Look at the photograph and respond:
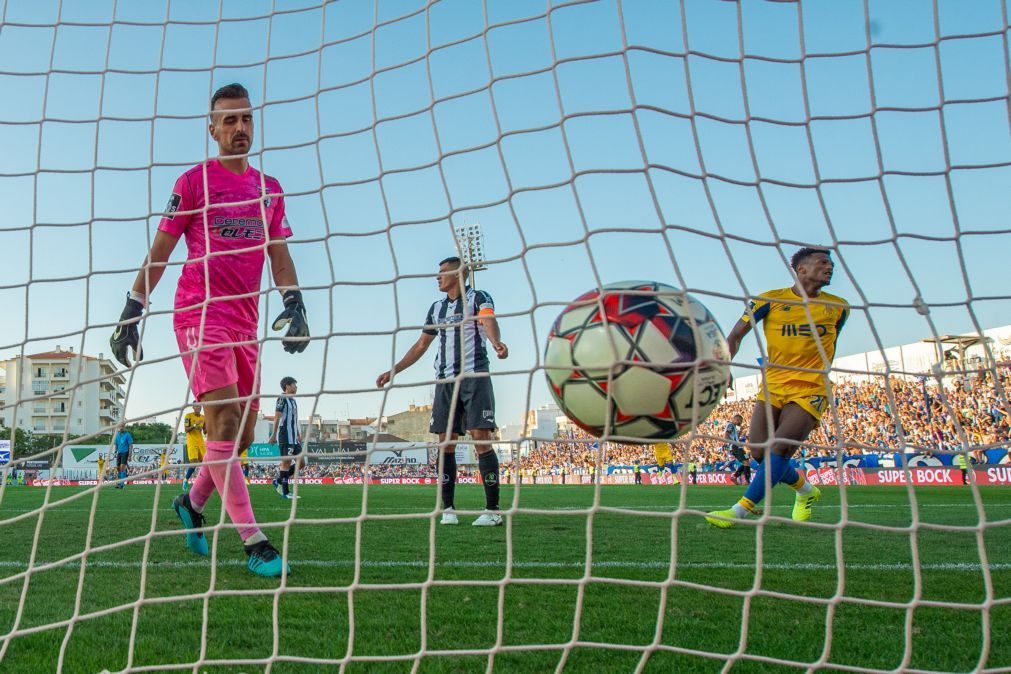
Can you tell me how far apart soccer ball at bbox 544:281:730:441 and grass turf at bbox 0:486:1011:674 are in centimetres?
44

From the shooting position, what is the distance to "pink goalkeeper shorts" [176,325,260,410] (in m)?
3.28

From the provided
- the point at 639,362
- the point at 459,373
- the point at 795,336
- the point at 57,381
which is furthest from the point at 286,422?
the point at 639,362

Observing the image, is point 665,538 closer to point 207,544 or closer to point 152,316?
point 207,544

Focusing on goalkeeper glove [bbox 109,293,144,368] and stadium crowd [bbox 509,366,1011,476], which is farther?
stadium crowd [bbox 509,366,1011,476]

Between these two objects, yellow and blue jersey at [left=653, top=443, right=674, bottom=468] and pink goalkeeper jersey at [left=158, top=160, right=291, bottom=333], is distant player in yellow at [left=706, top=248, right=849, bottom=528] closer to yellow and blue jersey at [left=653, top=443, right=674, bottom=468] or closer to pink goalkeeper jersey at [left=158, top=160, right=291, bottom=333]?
yellow and blue jersey at [left=653, top=443, right=674, bottom=468]

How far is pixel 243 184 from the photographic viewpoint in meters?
3.58

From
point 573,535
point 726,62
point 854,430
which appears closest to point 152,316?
point 726,62

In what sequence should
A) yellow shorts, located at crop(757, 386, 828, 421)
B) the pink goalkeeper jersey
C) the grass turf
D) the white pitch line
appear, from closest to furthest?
the grass turf
the pink goalkeeper jersey
the white pitch line
yellow shorts, located at crop(757, 386, 828, 421)

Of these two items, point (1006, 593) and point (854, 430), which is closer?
point (1006, 593)

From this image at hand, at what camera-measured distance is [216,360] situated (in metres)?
3.31

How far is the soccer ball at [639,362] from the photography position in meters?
2.73

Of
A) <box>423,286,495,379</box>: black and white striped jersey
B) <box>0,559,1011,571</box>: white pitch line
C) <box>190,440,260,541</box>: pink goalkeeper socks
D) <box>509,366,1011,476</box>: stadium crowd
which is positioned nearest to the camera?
<box>190,440,260,541</box>: pink goalkeeper socks

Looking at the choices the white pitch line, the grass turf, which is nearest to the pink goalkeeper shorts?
the grass turf

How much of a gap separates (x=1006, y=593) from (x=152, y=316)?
3.18 m
